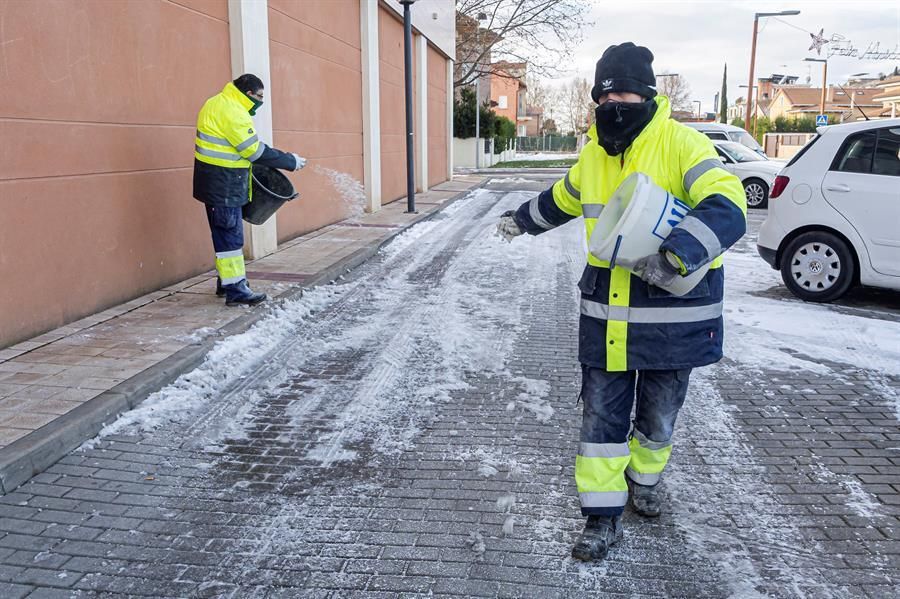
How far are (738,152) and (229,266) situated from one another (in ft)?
45.3

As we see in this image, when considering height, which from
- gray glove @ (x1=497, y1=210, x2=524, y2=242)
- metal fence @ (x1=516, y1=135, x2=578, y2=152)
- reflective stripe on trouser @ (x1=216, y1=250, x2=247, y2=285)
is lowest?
reflective stripe on trouser @ (x1=216, y1=250, x2=247, y2=285)

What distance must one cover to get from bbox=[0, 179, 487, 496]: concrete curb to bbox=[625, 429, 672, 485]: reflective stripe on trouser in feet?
9.76

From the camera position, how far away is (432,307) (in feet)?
24.7

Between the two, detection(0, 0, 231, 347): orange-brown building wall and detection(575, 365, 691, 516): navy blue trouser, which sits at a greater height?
detection(0, 0, 231, 347): orange-brown building wall

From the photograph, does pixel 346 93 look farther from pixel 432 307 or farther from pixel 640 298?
pixel 640 298

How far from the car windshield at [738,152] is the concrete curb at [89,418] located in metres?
13.6

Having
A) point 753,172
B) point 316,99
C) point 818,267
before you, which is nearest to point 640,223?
point 818,267

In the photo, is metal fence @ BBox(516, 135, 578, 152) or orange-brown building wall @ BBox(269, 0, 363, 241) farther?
Result: metal fence @ BBox(516, 135, 578, 152)

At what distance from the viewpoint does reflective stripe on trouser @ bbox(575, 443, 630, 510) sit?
320cm

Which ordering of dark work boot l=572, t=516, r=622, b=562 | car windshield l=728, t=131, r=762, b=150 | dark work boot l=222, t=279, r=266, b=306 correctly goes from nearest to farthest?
dark work boot l=572, t=516, r=622, b=562 → dark work boot l=222, t=279, r=266, b=306 → car windshield l=728, t=131, r=762, b=150

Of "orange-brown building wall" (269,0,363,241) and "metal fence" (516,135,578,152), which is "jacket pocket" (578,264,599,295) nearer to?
"orange-brown building wall" (269,0,363,241)

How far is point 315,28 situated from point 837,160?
26.2 feet

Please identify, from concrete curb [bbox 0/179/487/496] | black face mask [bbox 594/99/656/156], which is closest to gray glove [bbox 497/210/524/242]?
black face mask [bbox 594/99/656/156]

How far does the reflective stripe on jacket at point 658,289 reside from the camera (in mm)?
2943
